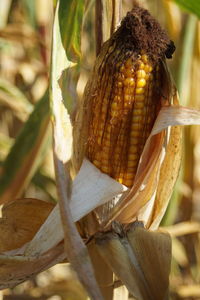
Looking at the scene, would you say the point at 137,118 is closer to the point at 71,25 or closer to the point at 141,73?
the point at 141,73

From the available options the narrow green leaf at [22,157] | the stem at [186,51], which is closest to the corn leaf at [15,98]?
the narrow green leaf at [22,157]

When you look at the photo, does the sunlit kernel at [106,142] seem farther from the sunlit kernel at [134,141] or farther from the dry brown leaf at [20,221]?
the dry brown leaf at [20,221]

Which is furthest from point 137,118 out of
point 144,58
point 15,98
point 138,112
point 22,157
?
point 15,98

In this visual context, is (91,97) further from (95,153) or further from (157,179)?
(157,179)

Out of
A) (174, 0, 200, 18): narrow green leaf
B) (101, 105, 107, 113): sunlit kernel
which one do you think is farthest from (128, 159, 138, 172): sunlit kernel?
(174, 0, 200, 18): narrow green leaf

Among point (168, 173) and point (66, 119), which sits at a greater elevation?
point (66, 119)

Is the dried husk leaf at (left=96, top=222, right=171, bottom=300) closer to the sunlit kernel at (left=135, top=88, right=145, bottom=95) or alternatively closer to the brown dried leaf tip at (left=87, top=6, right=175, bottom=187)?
the brown dried leaf tip at (left=87, top=6, right=175, bottom=187)
